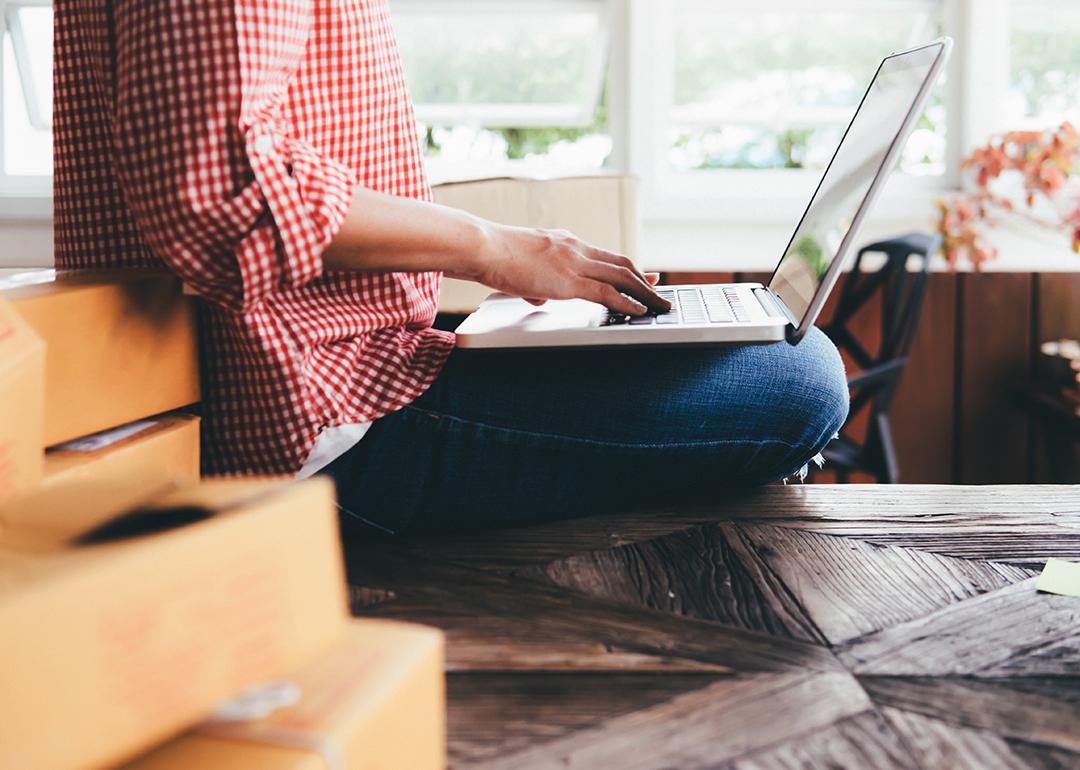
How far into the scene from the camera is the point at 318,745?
379mm

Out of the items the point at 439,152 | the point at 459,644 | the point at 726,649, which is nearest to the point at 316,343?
the point at 459,644

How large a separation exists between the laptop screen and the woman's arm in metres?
0.18

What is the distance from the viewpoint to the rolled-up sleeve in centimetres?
68

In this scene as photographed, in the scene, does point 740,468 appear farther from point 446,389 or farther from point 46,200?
point 46,200

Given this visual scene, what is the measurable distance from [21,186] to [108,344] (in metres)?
2.45

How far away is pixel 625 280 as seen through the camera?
0.93 metres

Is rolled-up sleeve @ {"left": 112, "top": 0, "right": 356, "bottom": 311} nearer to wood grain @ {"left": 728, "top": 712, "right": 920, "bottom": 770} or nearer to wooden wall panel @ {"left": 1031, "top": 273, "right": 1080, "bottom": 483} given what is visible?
wood grain @ {"left": 728, "top": 712, "right": 920, "bottom": 770}

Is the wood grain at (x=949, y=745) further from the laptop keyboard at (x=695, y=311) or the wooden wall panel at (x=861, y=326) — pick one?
the wooden wall panel at (x=861, y=326)

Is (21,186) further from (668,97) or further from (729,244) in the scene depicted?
(729,244)

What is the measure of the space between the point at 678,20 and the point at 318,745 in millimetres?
2644

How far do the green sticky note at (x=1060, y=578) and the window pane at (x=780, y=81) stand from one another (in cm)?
216

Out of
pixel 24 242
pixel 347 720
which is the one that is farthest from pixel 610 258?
pixel 24 242

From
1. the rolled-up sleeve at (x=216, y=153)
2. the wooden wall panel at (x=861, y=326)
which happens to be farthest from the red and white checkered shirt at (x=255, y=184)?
the wooden wall panel at (x=861, y=326)

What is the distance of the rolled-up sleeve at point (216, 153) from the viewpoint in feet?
2.23
